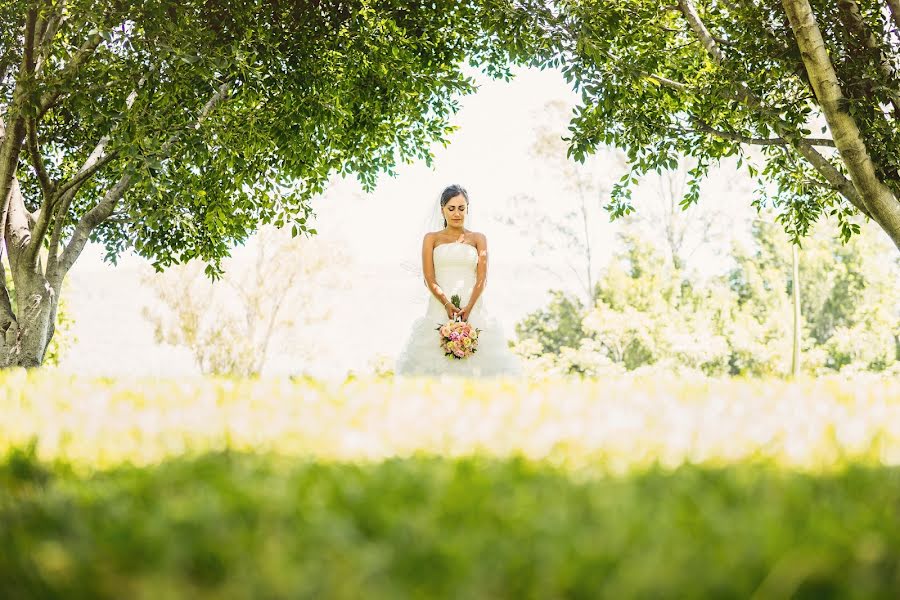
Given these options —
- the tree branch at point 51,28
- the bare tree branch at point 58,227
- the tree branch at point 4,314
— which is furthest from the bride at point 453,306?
the tree branch at point 4,314

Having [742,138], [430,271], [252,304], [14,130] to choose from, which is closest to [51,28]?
[14,130]

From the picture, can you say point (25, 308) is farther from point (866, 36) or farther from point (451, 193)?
point (866, 36)

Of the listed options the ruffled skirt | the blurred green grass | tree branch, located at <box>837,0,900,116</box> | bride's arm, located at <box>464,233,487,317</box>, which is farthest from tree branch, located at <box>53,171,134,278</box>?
the blurred green grass

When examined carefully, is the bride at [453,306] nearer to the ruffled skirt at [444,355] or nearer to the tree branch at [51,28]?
the ruffled skirt at [444,355]

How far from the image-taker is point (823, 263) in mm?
44062

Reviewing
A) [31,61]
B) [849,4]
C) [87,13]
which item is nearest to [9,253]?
[31,61]

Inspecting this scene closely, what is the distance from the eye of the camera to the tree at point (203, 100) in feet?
31.6

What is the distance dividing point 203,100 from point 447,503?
1203 cm

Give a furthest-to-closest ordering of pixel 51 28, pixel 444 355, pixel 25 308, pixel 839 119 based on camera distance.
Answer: pixel 25 308 → pixel 51 28 → pixel 444 355 → pixel 839 119

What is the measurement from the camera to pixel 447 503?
1606 mm

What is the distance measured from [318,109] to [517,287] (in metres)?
41.5

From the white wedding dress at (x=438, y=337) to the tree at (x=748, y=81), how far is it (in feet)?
7.78

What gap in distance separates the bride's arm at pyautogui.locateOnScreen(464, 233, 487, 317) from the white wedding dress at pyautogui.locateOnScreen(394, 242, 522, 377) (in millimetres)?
114

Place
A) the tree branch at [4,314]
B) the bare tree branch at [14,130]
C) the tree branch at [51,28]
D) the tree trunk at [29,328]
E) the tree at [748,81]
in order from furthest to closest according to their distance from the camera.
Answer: the tree branch at [4,314]
the tree trunk at [29,328]
the tree branch at [51,28]
the bare tree branch at [14,130]
the tree at [748,81]
